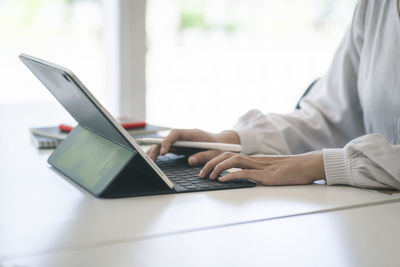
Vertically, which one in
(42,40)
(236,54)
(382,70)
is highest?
(382,70)

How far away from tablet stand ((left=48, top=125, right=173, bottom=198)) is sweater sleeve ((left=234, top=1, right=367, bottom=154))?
15.6 inches

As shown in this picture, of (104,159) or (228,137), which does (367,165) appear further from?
(104,159)

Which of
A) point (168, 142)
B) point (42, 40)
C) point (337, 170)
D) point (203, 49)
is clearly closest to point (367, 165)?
point (337, 170)

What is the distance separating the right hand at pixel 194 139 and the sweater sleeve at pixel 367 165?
0.79 ft

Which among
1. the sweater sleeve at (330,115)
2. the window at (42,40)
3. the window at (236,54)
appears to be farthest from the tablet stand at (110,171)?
the window at (236,54)

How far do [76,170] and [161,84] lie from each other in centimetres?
309

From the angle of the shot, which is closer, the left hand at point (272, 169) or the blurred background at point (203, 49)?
the left hand at point (272, 169)

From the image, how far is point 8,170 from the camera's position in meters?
1.05

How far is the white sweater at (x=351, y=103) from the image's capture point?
1.21 m

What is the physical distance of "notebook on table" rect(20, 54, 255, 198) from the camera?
2.77ft

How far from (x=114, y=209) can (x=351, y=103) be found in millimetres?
782

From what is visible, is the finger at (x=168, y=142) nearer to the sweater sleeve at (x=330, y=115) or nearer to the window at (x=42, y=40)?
the sweater sleeve at (x=330, y=115)

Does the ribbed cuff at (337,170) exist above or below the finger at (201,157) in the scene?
above

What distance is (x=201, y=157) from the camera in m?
1.08
